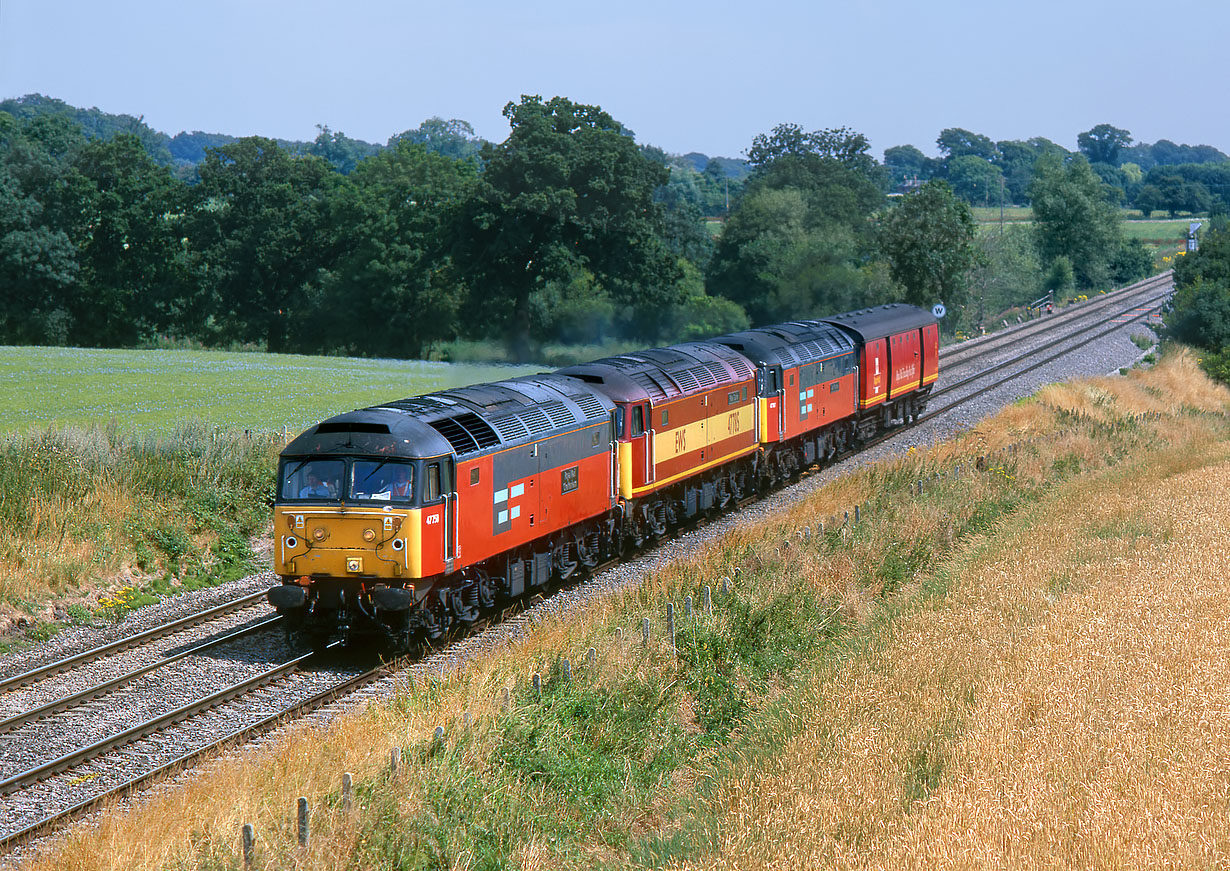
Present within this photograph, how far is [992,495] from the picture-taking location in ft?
91.0

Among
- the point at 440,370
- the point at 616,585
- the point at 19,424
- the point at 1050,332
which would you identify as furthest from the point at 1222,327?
the point at 19,424

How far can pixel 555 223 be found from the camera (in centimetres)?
5919

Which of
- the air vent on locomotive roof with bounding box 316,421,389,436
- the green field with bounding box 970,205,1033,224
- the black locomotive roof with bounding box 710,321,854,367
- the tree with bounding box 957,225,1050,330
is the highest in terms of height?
the green field with bounding box 970,205,1033,224

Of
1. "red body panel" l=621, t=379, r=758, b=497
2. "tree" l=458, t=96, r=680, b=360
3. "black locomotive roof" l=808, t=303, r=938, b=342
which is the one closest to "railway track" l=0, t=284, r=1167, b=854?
"red body panel" l=621, t=379, r=758, b=497

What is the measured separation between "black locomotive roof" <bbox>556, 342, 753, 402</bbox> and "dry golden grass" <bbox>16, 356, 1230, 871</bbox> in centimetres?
450

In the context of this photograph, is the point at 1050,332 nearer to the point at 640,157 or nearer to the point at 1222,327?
the point at 1222,327

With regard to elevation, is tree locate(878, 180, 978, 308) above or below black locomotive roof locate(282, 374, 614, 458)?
above

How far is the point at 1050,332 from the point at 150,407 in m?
48.8

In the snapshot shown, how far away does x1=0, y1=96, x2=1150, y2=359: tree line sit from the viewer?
200ft

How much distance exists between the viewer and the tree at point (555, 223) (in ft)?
196

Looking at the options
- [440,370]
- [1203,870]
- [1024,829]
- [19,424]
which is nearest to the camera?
[1203,870]

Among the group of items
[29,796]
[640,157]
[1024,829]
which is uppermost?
[640,157]

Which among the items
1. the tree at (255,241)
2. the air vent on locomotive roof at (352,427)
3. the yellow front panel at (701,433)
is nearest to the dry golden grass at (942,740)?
the air vent on locomotive roof at (352,427)

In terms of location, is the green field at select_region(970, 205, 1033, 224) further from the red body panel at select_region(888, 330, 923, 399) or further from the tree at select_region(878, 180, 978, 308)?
the red body panel at select_region(888, 330, 923, 399)
